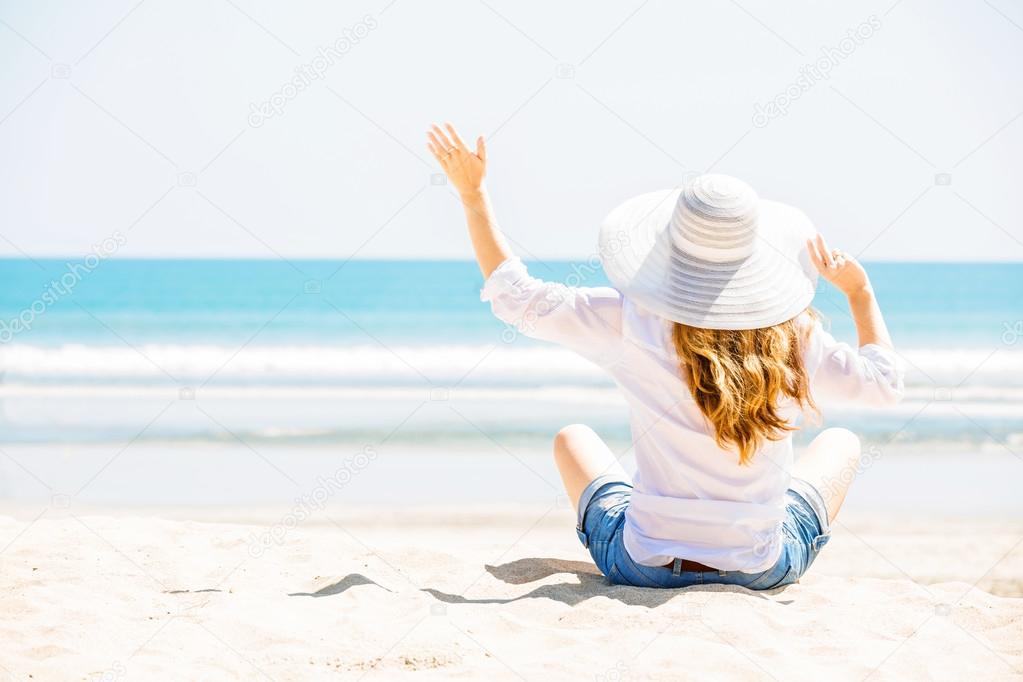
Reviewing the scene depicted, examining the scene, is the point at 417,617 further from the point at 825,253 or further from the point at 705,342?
the point at 825,253

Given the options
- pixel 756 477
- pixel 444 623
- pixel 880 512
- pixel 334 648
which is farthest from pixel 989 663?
pixel 880 512

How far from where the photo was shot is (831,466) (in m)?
3.48

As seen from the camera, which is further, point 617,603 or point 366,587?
point 366,587

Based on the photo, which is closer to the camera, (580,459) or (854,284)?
(854,284)

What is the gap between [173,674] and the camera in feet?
8.16

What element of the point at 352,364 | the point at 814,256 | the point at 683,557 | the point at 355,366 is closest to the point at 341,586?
the point at 683,557

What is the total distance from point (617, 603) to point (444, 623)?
0.54 m

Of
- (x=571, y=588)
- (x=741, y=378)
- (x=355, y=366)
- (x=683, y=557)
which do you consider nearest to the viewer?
(x=741, y=378)

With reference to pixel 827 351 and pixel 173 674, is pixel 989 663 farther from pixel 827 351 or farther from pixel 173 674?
pixel 173 674

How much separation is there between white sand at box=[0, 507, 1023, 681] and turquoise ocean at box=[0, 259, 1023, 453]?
4.43 metres

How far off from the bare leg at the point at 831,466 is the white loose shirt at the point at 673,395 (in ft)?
1.63

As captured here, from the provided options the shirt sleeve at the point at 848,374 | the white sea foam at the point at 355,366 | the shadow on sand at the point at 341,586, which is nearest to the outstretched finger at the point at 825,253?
the shirt sleeve at the point at 848,374

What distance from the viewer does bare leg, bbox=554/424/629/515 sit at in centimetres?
342

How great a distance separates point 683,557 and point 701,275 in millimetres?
918
